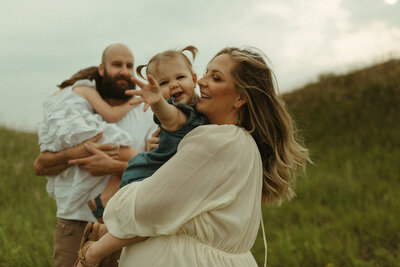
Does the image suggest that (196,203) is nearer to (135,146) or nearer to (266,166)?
(266,166)

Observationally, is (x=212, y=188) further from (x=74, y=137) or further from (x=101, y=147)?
(x=74, y=137)

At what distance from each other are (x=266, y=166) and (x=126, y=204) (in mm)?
948

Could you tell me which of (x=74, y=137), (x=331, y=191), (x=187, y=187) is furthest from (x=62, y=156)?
(x=331, y=191)

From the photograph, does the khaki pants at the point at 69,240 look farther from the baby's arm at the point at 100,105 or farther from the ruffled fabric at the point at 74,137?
the baby's arm at the point at 100,105

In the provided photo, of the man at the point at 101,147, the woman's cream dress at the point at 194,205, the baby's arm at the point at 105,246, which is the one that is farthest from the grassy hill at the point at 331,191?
the baby's arm at the point at 105,246

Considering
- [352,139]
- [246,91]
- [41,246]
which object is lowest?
[352,139]

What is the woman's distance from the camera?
1.93 metres

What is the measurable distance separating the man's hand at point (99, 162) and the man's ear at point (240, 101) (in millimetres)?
1137

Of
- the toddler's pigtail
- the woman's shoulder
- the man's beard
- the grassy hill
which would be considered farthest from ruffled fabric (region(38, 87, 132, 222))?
the grassy hill

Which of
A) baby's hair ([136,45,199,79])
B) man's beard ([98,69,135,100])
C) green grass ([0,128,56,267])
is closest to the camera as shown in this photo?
baby's hair ([136,45,199,79])

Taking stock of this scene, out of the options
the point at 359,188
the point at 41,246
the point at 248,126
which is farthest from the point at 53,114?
the point at 359,188

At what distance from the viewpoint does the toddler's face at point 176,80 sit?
2230 mm

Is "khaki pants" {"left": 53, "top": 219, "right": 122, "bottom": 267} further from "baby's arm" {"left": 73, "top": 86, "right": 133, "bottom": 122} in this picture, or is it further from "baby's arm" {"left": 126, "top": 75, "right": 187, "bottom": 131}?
"baby's arm" {"left": 126, "top": 75, "right": 187, "bottom": 131}

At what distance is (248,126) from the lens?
2.29 metres
